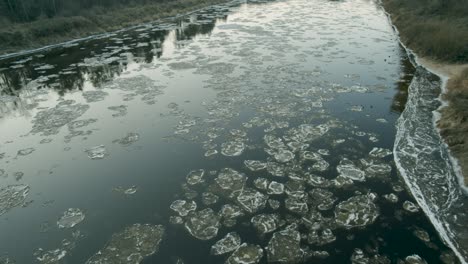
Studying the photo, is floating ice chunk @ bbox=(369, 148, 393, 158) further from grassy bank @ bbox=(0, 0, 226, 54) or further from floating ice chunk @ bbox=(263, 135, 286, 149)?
grassy bank @ bbox=(0, 0, 226, 54)

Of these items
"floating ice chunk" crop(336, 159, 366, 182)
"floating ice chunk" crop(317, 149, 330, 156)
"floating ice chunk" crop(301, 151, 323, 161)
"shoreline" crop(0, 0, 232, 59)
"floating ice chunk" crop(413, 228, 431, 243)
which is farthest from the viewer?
"shoreline" crop(0, 0, 232, 59)

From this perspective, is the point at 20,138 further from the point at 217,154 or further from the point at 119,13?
the point at 119,13

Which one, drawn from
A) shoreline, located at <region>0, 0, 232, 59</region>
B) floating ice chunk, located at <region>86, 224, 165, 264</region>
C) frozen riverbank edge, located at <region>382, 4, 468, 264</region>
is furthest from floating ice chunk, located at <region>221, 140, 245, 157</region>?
shoreline, located at <region>0, 0, 232, 59</region>

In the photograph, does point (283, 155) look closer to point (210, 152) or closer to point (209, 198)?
point (210, 152)

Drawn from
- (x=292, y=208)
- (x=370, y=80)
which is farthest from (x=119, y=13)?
(x=292, y=208)

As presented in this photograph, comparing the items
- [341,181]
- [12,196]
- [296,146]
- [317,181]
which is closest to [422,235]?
[341,181]

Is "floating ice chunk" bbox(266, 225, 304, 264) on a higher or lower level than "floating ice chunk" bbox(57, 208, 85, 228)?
higher

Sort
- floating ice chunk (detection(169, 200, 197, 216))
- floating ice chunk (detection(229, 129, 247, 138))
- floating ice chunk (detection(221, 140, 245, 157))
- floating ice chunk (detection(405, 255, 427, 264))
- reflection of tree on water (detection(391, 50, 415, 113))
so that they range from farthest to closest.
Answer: reflection of tree on water (detection(391, 50, 415, 113)) → floating ice chunk (detection(229, 129, 247, 138)) → floating ice chunk (detection(221, 140, 245, 157)) → floating ice chunk (detection(169, 200, 197, 216)) → floating ice chunk (detection(405, 255, 427, 264))

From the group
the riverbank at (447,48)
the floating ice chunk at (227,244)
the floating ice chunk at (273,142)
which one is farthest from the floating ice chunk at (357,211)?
the floating ice chunk at (273,142)
